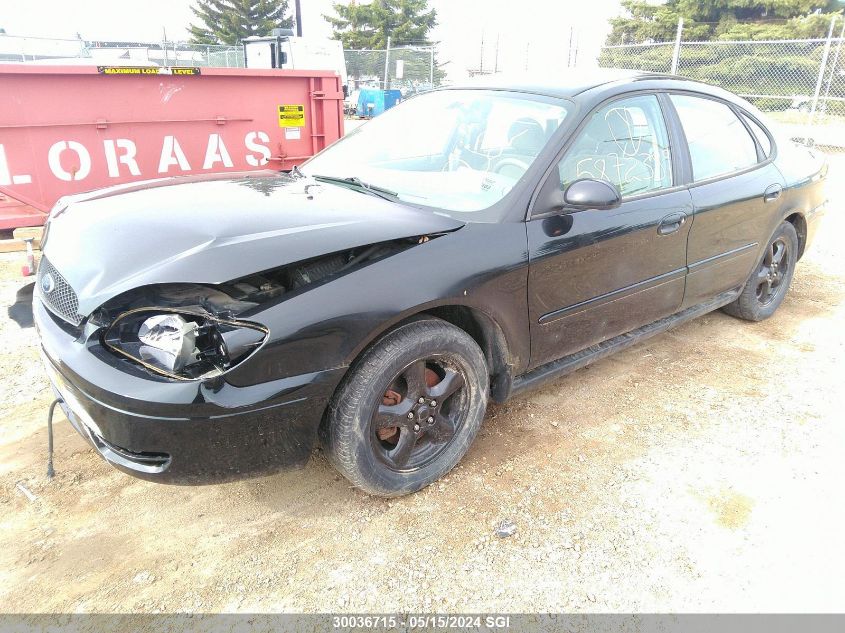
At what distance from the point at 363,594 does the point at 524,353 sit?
124 cm

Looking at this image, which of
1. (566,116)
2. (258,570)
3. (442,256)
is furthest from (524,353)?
(258,570)

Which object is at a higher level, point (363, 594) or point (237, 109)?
point (237, 109)

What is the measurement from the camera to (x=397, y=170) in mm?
3086

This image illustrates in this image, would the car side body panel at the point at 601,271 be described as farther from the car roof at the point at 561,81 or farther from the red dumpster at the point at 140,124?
the red dumpster at the point at 140,124

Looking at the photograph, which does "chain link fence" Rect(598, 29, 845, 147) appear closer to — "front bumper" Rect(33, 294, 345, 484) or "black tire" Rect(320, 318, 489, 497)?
"black tire" Rect(320, 318, 489, 497)

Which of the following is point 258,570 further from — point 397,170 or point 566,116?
point 566,116

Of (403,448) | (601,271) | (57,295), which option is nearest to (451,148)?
(601,271)

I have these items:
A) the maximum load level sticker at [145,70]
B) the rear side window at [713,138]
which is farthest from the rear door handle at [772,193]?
the maximum load level sticker at [145,70]

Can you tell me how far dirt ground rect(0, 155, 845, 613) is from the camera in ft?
6.82

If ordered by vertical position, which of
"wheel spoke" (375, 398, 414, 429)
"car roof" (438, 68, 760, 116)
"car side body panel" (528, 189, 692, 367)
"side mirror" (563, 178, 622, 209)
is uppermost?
"car roof" (438, 68, 760, 116)

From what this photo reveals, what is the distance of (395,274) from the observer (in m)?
2.23

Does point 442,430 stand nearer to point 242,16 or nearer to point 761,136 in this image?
point 761,136

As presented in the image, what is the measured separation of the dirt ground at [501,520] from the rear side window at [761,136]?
170 centimetres

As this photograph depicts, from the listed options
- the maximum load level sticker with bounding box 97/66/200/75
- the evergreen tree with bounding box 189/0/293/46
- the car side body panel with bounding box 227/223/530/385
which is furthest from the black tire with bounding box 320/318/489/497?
the evergreen tree with bounding box 189/0/293/46
